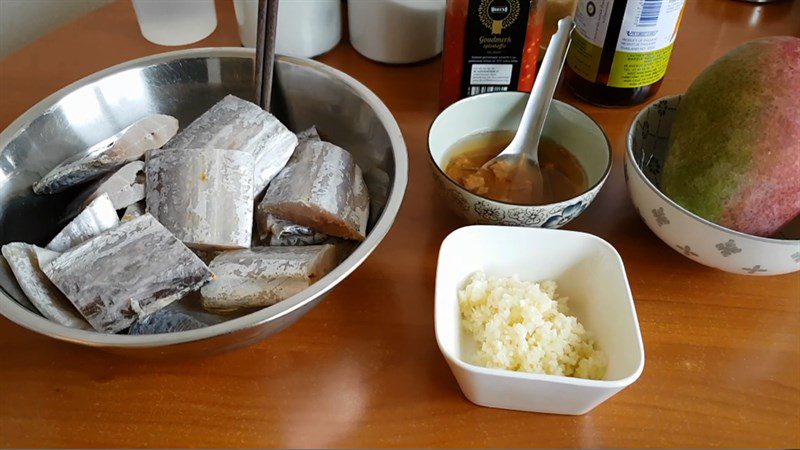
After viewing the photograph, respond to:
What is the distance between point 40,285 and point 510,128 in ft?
Result: 1.58

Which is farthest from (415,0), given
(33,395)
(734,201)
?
(33,395)

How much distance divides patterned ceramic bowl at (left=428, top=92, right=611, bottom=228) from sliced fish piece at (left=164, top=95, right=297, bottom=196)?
0.50ft

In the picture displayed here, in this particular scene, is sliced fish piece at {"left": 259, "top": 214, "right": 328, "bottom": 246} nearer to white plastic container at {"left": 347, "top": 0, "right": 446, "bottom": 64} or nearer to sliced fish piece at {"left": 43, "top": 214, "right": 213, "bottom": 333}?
sliced fish piece at {"left": 43, "top": 214, "right": 213, "bottom": 333}

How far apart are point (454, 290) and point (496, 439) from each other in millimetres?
123

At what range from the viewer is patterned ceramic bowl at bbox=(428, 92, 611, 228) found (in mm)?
548

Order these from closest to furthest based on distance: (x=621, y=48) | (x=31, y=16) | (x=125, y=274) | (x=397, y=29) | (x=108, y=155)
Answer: (x=125, y=274) → (x=108, y=155) → (x=621, y=48) → (x=397, y=29) → (x=31, y=16)

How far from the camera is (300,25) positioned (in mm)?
798

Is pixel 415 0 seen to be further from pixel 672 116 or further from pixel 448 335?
pixel 448 335

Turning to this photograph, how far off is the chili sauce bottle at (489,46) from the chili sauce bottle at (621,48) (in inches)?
2.4

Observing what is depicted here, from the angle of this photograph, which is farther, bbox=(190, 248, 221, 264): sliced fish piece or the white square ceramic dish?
bbox=(190, 248, 221, 264): sliced fish piece

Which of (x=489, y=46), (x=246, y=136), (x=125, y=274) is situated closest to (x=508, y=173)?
(x=489, y=46)

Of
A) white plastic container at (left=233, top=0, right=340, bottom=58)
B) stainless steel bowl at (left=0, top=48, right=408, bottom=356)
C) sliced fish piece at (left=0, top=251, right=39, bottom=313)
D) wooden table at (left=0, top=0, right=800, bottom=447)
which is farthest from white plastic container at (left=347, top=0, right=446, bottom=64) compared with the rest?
sliced fish piece at (left=0, top=251, right=39, bottom=313)

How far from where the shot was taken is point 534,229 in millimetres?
533

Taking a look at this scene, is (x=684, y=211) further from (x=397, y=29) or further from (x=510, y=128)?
(x=397, y=29)
